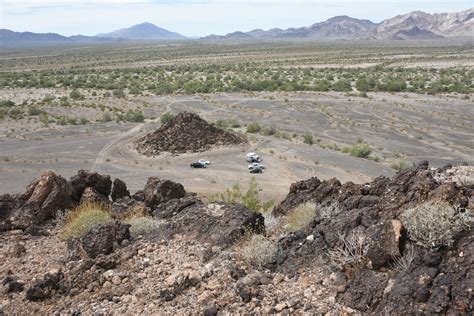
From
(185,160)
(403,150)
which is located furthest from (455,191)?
(403,150)

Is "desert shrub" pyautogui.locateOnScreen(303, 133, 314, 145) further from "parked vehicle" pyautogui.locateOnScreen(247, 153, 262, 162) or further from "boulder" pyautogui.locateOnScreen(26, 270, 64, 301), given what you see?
"boulder" pyautogui.locateOnScreen(26, 270, 64, 301)

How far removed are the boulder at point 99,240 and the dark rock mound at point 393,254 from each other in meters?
4.01

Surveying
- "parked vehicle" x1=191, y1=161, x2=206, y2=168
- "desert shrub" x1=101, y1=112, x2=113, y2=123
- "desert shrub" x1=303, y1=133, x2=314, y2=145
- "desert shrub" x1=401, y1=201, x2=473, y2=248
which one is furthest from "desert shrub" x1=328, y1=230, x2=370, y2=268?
"desert shrub" x1=101, y1=112, x2=113, y2=123

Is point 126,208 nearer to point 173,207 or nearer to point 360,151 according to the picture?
point 173,207

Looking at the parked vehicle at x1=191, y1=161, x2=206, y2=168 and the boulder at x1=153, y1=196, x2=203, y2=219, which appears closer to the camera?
the boulder at x1=153, y1=196, x2=203, y2=219

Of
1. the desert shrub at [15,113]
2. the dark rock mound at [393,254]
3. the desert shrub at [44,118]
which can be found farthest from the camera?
the desert shrub at [15,113]

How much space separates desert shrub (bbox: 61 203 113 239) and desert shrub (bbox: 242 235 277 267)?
471 centimetres

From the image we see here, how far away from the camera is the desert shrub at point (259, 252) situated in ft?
30.8

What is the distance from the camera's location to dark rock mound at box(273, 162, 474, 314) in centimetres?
698

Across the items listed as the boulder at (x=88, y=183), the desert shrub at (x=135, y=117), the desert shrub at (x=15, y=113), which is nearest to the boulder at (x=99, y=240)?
the boulder at (x=88, y=183)

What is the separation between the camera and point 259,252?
9.42 meters

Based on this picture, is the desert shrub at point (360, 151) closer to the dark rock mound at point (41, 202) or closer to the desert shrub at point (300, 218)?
the desert shrub at point (300, 218)

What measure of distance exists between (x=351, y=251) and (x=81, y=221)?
778 centimetres

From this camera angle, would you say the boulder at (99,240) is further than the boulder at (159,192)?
No
